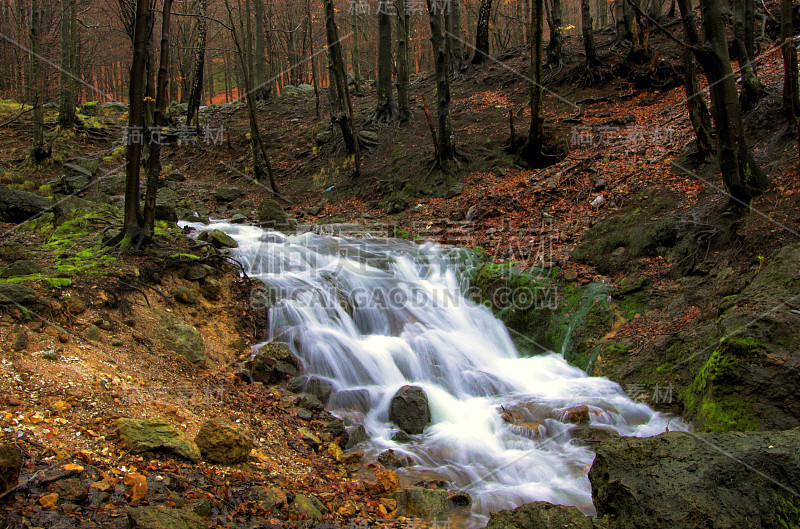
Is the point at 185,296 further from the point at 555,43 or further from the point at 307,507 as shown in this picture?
the point at 555,43

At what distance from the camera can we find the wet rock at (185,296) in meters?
6.48

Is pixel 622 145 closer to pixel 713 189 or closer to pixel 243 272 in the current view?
pixel 713 189

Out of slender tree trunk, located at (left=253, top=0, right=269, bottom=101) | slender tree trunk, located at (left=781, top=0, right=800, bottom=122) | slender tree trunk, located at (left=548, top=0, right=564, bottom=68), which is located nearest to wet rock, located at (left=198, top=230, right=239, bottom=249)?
slender tree trunk, located at (left=781, top=0, right=800, bottom=122)

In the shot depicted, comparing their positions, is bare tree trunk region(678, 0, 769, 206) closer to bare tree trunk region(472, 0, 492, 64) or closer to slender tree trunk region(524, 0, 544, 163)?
slender tree trunk region(524, 0, 544, 163)

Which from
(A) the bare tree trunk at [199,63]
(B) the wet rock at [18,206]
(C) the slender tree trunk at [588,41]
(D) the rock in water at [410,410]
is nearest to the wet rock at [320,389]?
(D) the rock in water at [410,410]

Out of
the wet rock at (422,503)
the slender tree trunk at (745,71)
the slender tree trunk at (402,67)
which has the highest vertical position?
the slender tree trunk at (402,67)

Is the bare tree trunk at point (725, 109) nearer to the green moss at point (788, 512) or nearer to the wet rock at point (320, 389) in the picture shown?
the green moss at point (788, 512)

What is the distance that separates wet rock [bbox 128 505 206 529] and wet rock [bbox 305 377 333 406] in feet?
10.5

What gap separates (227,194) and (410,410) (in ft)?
36.3

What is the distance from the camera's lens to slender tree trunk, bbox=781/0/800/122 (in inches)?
248

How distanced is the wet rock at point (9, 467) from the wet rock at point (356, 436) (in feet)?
10.4

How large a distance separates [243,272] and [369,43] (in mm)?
32778

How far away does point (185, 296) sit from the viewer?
6.50m

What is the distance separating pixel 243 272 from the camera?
304 inches
